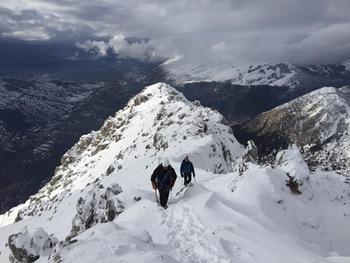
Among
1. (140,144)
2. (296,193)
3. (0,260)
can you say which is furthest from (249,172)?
(140,144)

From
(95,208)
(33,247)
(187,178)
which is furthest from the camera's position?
(95,208)

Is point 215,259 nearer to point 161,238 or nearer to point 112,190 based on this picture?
point 161,238

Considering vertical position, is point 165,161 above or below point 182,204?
above

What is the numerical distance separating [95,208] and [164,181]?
10.1 metres

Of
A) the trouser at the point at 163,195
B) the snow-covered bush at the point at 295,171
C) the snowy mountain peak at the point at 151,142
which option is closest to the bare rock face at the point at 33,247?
the trouser at the point at 163,195

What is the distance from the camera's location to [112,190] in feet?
123

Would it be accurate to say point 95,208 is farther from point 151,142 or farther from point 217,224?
point 151,142

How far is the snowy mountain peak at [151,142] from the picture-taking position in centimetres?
7372

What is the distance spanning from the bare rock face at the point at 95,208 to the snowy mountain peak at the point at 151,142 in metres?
20.6

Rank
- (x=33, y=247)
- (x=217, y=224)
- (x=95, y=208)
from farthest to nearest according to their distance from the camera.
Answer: (x=95, y=208)
(x=33, y=247)
(x=217, y=224)

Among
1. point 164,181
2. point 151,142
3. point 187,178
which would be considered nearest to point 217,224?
point 164,181

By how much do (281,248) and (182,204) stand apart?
8061 mm

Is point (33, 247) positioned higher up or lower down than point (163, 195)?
lower down

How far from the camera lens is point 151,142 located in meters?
105
